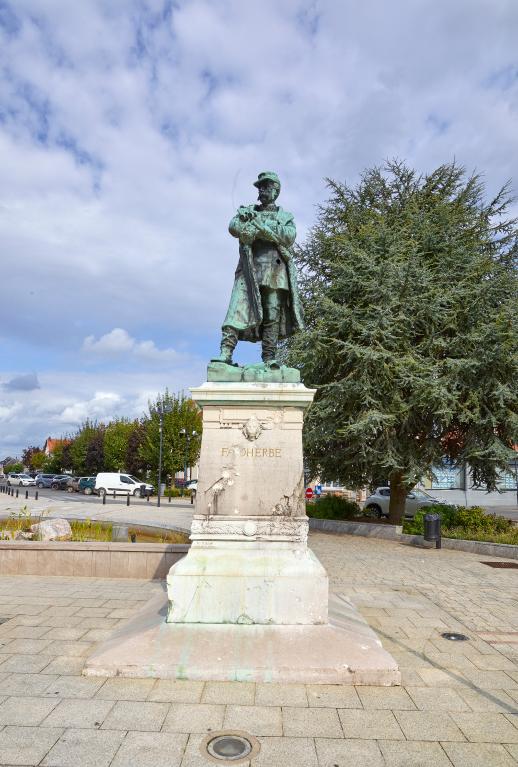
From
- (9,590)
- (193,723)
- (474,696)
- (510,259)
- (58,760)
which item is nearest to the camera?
(58,760)

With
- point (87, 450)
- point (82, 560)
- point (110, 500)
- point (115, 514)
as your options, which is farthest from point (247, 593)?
point (87, 450)

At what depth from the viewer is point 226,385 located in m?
5.16

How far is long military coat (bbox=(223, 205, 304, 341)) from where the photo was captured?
573 centimetres

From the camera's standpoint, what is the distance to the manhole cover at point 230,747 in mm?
2980

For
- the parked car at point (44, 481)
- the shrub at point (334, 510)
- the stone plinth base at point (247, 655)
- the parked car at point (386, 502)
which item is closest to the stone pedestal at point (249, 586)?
the stone plinth base at point (247, 655)

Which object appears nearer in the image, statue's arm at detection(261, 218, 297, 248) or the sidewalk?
statue's arm at detection(261, 218, 297, 248)

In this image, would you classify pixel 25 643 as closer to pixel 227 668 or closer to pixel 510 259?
pixel 227 668

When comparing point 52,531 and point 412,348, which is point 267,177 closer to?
point 52,531

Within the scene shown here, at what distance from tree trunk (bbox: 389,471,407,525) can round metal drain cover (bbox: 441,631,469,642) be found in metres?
11.3

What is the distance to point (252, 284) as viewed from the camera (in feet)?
18.8

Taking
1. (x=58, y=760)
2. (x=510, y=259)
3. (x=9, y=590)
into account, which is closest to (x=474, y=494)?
(x=510, y=259)

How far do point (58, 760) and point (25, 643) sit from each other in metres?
2.29

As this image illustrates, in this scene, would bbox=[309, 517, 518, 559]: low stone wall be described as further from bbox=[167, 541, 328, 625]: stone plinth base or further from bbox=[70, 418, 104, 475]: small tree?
bbox=[70, 418, 104, 475]: small tree

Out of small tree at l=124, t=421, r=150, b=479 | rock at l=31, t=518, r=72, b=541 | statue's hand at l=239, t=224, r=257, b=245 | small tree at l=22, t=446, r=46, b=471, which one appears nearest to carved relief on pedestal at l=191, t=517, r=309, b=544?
statue's hand at l=239, t=224, r=257, b=245
